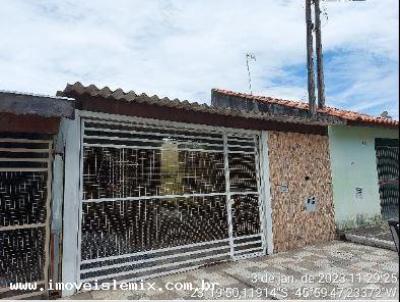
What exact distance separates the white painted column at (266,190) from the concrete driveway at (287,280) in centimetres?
46

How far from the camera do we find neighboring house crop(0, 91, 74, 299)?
5422 millimetres

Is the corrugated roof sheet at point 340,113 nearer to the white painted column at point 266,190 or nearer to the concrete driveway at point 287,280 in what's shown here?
the white painted column at point 266,190

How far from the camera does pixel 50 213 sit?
18.6 feet

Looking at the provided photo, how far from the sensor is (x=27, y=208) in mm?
5758

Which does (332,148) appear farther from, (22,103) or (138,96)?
(22,103)

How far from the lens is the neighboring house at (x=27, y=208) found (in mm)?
5422

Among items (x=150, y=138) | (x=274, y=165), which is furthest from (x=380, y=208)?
(x=150, y=138)

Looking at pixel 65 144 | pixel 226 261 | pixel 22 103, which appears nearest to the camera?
pixel 22 103

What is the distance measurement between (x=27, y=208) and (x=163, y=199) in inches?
95.0

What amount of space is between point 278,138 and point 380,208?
4.92 meters

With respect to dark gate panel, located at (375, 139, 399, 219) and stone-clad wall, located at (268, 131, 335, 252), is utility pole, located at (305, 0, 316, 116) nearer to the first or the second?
stone-clad wall, located at (268, 131, 335, 252)

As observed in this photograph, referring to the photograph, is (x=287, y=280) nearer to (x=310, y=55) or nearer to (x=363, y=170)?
(x=363, y=170)

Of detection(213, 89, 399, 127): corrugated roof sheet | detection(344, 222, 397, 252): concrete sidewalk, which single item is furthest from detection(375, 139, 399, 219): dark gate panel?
detection(344, 222, 397, 252): concrete sidewalk

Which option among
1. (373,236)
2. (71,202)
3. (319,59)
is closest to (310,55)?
(319,59)
